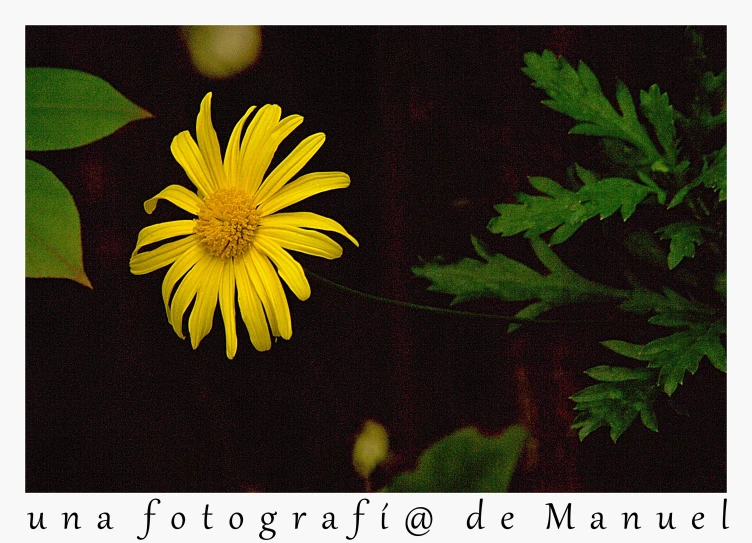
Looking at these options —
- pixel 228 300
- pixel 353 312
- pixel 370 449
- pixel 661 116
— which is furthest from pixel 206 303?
pixel 661 116

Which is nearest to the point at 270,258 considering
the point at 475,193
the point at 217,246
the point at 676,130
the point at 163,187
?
the point at 217,246

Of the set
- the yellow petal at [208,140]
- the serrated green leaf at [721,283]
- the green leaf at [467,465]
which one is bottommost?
the green leaf at [467,465]

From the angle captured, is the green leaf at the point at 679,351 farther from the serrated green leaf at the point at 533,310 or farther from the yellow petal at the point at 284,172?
the yellow petal at the point at 284,172

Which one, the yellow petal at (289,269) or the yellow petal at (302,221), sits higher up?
the yellow petal at (302,221)

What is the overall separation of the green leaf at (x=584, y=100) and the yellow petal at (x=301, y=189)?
1.23 feet

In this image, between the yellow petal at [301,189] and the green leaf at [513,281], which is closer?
the yellow petal at [301,189]

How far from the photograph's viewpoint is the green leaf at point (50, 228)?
1.02m

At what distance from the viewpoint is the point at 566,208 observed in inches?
39.0

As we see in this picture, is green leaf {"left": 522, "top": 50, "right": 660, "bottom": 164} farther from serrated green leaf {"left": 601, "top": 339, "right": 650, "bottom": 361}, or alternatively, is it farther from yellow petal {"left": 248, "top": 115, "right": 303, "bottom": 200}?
yellow petal {"left": 248, "top": 115, "right": 303, "bottom": 200}

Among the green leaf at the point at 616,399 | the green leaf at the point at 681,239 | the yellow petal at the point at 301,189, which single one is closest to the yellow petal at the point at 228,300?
the yellow petal at the point at 301,189

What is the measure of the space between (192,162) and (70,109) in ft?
0.76

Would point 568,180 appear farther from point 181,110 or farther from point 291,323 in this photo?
point 181,110

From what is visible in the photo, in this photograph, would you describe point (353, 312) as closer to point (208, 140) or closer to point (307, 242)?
point (307, 242)

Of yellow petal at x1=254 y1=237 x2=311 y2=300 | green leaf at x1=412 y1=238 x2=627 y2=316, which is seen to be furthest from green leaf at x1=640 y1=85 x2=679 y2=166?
yellow petal at x1=254 y1=237 x2=311 y2=300
